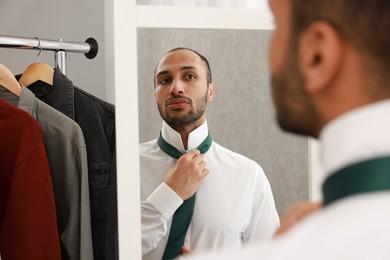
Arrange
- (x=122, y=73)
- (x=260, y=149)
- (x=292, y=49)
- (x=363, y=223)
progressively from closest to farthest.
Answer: (x=363, y=223), (x=292, y=49), (x=122, y=73), (x=260, y=149)

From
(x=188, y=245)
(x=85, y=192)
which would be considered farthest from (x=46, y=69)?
(x=188, y=245)

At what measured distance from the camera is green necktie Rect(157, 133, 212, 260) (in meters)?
1.47

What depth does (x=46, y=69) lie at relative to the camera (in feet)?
5.09

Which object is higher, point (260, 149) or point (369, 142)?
point (369, 142)

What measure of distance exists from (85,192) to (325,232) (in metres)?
1.03

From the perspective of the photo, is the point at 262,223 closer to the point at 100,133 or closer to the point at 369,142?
the point at 100,133

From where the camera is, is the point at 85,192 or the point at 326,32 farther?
the point at 85,192

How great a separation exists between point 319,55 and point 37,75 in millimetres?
1088

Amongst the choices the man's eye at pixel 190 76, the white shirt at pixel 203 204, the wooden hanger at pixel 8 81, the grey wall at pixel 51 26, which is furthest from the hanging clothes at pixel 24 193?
the grey wall at pixel 51 26

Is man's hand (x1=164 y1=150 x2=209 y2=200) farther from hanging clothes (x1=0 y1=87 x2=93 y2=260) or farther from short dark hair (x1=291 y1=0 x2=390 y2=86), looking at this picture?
short dark hair (x1=291 y1=0 x2=390 y2=86)

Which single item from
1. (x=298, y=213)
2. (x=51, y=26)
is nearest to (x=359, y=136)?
(x=298, y=213)

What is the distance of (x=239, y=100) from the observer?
156 cm

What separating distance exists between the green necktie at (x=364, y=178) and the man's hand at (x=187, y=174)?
977 mm

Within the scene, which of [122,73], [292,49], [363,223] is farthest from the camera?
[122,73]
